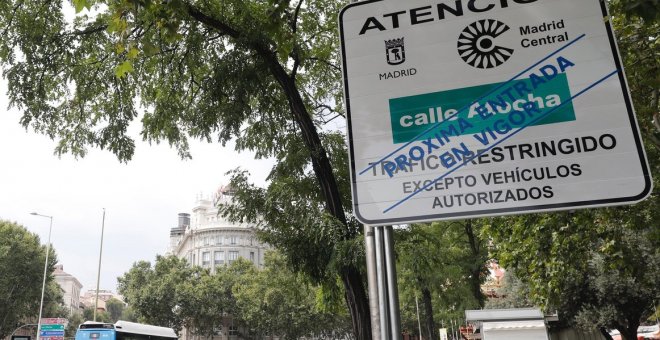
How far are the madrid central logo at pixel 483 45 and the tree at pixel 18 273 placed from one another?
153 ft

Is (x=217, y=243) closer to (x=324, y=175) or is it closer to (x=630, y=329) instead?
(x=630, y=329)

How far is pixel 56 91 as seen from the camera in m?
9.88

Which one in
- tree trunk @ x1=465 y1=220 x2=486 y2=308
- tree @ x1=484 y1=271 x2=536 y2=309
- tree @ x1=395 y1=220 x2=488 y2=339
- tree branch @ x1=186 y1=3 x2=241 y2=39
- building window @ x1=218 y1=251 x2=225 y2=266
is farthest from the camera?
building window @ x1=218 y1=251 x2=225 y2=266

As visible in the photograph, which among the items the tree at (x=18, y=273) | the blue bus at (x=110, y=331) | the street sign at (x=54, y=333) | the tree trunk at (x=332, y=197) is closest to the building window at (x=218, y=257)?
the tree at (x=18, y=273)

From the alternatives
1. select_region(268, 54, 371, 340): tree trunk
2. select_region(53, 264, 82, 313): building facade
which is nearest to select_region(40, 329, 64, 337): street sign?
select_region(268, 54, 371, 340): tree trunk

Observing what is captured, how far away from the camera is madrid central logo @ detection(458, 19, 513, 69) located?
162 centimetres

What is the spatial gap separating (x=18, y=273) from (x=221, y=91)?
43.3m

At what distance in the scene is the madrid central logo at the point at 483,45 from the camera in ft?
5.33

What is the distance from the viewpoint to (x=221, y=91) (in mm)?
8039

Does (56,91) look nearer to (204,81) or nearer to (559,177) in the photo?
(204,81)

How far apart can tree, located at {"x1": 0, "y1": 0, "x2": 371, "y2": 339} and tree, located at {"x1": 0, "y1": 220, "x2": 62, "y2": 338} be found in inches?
1485

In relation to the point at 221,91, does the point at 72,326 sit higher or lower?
lower

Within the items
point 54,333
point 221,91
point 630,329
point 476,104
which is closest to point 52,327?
point 54,333

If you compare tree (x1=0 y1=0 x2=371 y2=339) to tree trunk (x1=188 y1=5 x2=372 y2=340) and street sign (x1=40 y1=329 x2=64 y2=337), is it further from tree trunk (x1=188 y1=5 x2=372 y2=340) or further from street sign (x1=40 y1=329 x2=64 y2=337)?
street sign (x1=40 y1=329 x2=64 y2=337)
